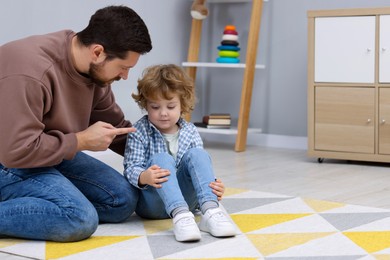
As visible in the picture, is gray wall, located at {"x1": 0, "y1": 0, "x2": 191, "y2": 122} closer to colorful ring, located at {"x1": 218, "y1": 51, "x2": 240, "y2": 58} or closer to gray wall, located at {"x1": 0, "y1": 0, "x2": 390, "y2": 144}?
gray wall, located at {"x1": 0, "y1": 0, "x2": 390, "y2": 144}

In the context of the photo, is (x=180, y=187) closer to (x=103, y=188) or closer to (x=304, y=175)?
(x=103, y=188)

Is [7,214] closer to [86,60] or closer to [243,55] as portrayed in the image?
[86,60]

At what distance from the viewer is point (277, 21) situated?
13.7 feet

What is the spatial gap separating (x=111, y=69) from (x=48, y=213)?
405 millimetres

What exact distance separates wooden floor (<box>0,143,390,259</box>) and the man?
95cm

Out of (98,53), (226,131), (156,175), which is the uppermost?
(98,53)

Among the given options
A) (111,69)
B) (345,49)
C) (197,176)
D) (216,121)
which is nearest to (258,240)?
(197,176)

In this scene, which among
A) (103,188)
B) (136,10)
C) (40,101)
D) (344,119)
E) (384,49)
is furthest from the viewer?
(136,10)

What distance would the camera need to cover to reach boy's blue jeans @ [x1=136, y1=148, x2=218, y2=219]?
1.91 meters

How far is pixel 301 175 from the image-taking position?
312cm

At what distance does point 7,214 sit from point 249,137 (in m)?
2.63

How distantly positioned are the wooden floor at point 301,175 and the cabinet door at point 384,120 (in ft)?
0.33

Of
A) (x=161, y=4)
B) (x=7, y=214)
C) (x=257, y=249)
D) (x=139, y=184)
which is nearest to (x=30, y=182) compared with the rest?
(x=7, y=214)

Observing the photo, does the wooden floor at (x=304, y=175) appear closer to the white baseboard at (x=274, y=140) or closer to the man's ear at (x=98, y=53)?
the white baseboard at (x=274, y=140)
